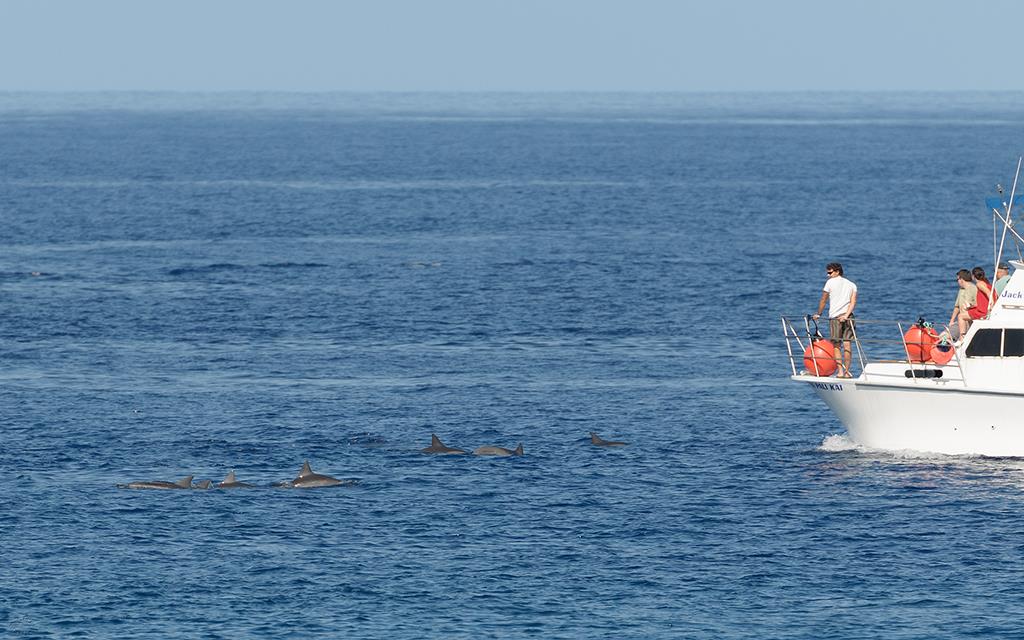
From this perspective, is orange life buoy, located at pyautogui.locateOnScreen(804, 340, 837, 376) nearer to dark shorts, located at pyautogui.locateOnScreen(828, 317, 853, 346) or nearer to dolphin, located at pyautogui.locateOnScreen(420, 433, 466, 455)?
dark shorts, located at pyautogui.locateOnScreen(828, 317, 853, 346)

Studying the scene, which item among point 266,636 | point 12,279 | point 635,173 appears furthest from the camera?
point 635,173

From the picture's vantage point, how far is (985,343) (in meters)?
46.0

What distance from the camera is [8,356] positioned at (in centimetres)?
6875

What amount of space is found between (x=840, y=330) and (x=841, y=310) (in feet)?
2.17

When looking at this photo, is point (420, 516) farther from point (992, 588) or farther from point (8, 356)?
point (8, 356)

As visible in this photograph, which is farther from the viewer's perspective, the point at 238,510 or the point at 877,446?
the point at 877,446

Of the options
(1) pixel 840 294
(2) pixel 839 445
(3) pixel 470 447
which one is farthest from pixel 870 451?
(3) pixel 470 447

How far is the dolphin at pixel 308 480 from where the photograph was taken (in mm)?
46656

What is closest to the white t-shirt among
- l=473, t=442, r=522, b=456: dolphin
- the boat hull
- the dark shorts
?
the dark shorts

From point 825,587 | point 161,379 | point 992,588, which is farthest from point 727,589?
point 161,379

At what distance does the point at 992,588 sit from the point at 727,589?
5.45 metres

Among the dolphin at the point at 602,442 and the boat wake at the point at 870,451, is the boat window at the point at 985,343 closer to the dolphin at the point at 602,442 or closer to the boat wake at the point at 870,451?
the boat wake at the point at 870,451

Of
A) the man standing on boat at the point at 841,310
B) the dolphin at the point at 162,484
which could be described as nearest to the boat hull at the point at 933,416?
the man standing on boat at the point at 841,310

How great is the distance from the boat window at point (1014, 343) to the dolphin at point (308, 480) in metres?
17.2
